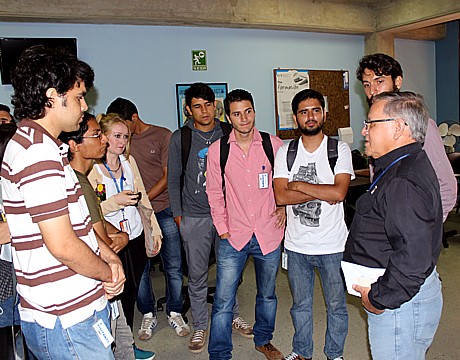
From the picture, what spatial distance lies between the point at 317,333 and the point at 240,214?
127 centimetres

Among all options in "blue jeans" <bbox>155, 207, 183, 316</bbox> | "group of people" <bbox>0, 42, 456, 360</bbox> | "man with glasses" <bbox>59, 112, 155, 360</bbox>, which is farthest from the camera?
"blue jeans" <bbox>155, 207, 183, 316</bbox>

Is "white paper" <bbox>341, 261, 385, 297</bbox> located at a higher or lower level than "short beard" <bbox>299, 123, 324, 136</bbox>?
lower

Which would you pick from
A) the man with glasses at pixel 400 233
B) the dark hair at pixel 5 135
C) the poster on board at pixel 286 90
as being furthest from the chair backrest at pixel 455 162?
the dark hair at pixel 5 135

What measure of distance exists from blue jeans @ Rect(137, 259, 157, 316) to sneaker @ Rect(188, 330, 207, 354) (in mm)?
435

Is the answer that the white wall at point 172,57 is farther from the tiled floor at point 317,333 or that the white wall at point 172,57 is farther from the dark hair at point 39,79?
the dark hair at point 39,79

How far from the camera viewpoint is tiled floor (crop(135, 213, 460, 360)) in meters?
3.02

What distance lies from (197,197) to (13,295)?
150cm

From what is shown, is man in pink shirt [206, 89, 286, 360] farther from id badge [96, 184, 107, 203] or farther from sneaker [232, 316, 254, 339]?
id badge [96, 184, 107, 203]

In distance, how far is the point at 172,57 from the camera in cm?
546

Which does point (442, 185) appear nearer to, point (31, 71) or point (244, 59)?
point (31, 71)

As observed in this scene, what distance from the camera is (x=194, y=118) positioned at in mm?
3205

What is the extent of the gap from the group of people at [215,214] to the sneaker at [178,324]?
0.02 meters

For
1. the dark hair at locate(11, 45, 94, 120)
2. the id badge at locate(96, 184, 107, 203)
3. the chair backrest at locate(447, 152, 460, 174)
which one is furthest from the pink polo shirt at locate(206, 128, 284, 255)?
the chair backrest at locate(447, 152, 460, 174)

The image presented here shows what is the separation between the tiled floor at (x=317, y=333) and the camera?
3.02 meters
